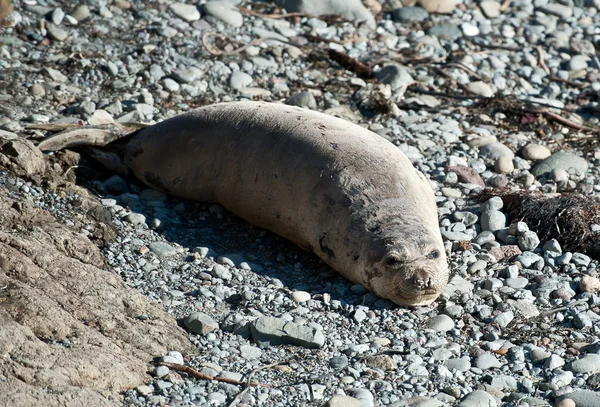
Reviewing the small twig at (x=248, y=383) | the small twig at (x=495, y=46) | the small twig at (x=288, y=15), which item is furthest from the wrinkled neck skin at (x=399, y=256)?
the small twig at (x=495, y=46)

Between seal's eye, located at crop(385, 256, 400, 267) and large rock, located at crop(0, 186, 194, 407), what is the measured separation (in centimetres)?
122

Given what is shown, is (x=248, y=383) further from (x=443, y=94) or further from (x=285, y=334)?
(x=443, y=94)

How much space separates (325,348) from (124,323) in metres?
1.02

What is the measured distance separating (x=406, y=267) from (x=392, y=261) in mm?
86

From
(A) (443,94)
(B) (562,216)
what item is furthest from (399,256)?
(A) (443,94)

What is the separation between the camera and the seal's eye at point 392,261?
538 centimetres

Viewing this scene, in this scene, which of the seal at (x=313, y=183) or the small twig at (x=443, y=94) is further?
the small twig at (x=443, y=94)

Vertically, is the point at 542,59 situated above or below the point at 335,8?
below

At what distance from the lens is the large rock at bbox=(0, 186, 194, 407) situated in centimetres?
402

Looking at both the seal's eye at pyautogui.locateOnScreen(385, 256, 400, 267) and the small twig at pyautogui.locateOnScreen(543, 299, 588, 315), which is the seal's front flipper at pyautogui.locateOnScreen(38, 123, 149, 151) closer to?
the seal's eye at pyautogui.locateOnScreen(385, 256, 400, 267)

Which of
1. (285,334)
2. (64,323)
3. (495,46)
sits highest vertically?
(64,323)

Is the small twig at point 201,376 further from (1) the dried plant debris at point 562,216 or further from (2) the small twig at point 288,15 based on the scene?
(2) the small twig at point 288,15

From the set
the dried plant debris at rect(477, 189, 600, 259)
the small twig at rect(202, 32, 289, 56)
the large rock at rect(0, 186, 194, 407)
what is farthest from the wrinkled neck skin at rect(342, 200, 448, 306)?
the small twig at rect(202, 32, 289, 56)

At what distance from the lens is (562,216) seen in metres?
6.38
